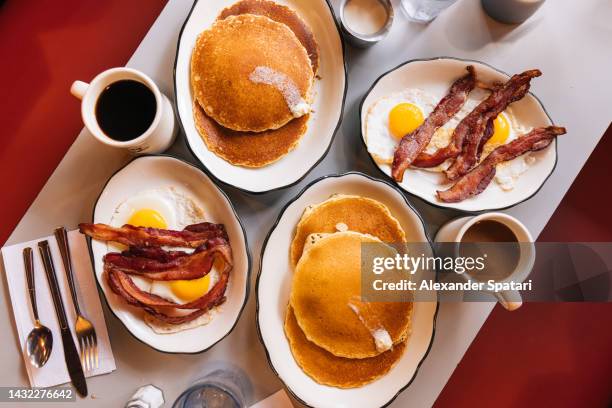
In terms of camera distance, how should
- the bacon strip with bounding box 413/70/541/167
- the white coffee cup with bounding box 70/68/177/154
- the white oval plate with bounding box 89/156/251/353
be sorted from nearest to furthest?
the white coffee cup with bounding box 70/68/177/154, the white oval plate with bounding box 89/156/251/353, the bacon strip with bounding box 413/70/541/167

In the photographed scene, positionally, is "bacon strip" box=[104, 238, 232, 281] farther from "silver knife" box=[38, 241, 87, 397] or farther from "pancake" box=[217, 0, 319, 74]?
"pancake" box=[217, 0, 319, 74]

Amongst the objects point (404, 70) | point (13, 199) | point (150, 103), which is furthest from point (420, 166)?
point (13, 199)

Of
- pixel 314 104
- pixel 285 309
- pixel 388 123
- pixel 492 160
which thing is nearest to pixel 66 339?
pixel 285 309

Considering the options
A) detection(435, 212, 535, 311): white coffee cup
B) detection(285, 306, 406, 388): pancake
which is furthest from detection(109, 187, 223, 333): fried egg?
detection(435, 212, 535, 311): white coffee cup

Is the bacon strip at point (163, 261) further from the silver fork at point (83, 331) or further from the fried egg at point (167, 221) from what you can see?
the silver fork at point (83, 331)

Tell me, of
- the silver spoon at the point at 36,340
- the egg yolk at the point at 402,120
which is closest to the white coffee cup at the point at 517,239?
the egg yolk at the point at 402,120

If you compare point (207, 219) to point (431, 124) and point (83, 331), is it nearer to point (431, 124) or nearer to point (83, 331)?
point (83, 331)
